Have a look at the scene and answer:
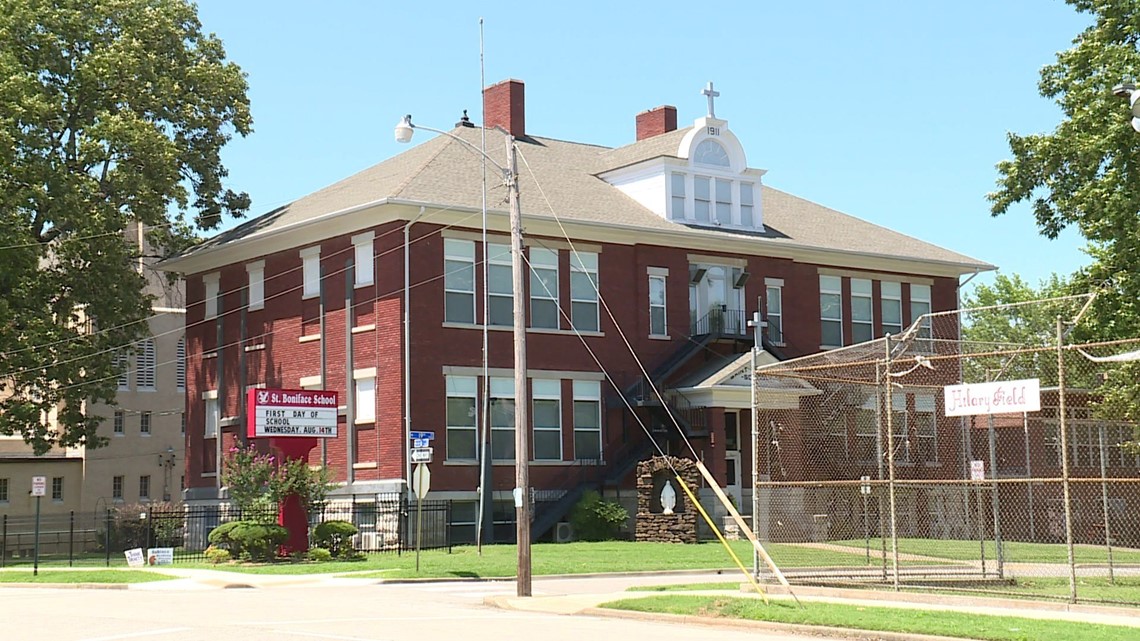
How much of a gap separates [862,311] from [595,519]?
48.0 ft

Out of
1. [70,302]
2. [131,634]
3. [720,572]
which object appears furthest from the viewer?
[70,302]

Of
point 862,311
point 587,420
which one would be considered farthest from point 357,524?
point 862,311

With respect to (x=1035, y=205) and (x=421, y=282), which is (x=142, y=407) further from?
(x=1035, y=205)

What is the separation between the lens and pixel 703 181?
4838cm

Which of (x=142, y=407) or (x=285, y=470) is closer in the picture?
(x=285, y=470)

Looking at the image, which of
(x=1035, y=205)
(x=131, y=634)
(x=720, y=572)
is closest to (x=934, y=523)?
(x=1035, y=205)

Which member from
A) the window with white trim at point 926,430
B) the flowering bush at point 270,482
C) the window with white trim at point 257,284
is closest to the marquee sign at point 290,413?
the flowering bush at point 270,482

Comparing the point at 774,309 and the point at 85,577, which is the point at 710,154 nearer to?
the point at 774,309

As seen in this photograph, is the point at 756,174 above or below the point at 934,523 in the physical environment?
above

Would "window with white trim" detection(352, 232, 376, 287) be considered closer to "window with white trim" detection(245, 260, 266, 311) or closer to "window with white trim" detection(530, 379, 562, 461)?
"window with white trim" detection(245, 260, 266, 311)

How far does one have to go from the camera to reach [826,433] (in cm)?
4097

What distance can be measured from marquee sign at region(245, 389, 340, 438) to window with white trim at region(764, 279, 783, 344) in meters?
16.9

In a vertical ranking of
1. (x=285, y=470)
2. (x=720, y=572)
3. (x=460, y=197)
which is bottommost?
(x=720, y=572)

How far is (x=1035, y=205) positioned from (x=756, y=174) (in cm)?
1260
